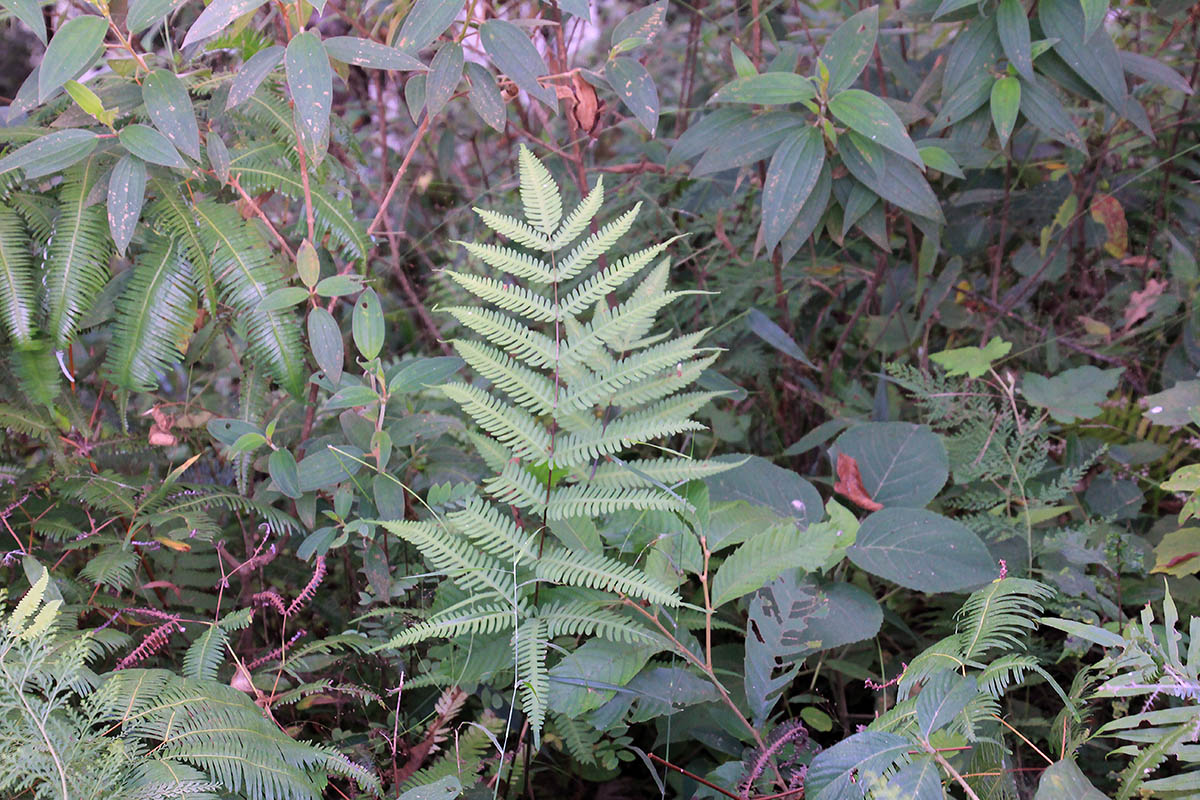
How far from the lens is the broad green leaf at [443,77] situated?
1.52m

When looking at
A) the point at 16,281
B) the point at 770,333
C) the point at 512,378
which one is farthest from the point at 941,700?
the point at 16,281

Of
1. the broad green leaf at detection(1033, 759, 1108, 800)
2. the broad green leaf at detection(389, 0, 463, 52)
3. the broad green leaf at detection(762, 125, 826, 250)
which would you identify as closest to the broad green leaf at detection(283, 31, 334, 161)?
the broad green leaf at detection(389, 0, 463, 52)

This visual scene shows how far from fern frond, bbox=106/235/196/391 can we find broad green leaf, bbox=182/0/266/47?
0.45m

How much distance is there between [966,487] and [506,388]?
47.5 inches

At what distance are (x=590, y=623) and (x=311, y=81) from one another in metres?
0.96

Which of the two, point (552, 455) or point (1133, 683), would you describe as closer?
point (1133, 683)

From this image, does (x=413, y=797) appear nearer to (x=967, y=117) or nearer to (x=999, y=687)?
(x=999, y=687)

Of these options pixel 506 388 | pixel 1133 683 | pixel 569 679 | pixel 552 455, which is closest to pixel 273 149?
pixel 506 388

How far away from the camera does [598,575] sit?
1.21m

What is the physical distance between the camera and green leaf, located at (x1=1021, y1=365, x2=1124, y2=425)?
1.85 m

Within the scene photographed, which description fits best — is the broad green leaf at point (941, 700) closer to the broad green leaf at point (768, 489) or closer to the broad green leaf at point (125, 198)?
the broad green leaf at point (768, 489)

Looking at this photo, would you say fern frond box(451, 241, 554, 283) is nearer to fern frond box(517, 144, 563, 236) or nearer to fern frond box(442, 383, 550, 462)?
fern frond box(517, 144, 563, 236)

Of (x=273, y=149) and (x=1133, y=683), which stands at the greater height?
(x=273, y=149)

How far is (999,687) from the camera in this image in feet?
3.52
